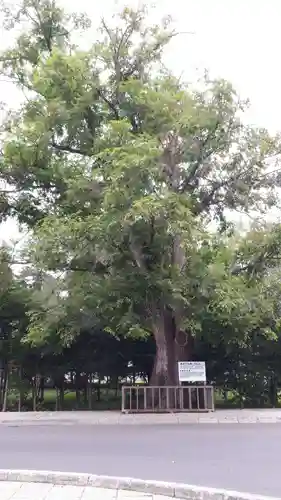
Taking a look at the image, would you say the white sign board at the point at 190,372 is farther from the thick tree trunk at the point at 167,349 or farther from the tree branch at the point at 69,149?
the tree branch at the point at 69,149

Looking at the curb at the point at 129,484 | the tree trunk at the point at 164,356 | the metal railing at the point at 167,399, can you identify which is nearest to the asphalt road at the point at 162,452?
the curb at the point at 129,484

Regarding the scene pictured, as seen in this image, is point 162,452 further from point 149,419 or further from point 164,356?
point 164,356

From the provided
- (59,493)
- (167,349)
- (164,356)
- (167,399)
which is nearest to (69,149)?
(167,349)

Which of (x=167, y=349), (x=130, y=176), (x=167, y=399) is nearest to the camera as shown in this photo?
(x=130, y=176)

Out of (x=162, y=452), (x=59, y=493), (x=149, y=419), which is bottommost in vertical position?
(x=59, y=493)

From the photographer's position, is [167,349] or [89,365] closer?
[167,349]

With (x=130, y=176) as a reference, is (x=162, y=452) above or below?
below

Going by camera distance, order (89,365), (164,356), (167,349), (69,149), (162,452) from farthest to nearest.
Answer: (89,365) < (69,149) < (167,349) < (164,356) < (162,452)

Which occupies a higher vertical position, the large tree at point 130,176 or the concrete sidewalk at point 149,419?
the large tree at point 130,176

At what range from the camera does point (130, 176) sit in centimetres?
1145

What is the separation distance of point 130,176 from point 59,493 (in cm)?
761

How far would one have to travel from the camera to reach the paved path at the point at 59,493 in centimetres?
473

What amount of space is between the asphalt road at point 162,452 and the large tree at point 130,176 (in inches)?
115

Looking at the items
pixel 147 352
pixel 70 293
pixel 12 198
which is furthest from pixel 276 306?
pixel 12 198
